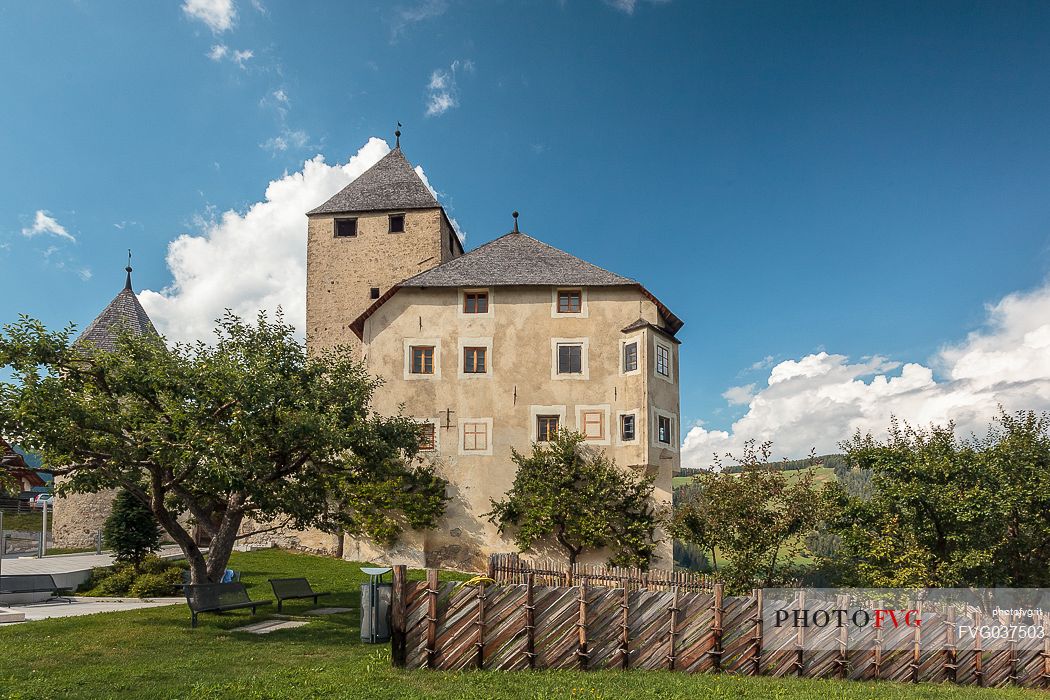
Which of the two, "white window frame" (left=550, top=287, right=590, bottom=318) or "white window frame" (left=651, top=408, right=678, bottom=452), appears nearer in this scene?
"white window frame" (left=651, top=408, right=678, bottom=452)

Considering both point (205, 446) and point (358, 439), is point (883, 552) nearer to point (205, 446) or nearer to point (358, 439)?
point (358, 439)

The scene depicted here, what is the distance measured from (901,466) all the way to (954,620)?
17.6 ft

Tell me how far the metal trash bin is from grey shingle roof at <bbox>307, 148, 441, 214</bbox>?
30.5 m

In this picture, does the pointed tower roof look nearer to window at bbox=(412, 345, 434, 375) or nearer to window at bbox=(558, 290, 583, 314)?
window at bbox=(412, 345, 434, 375)

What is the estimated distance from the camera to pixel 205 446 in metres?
15.9

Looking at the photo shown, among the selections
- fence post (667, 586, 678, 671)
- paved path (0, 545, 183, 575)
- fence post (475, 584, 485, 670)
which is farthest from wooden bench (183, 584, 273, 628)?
paved path (0, 545, 183, 575)

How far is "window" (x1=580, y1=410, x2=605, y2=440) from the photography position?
111 ft

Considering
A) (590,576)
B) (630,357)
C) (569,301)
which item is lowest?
(590,576)


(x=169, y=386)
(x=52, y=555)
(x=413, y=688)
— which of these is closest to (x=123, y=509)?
(x=169, y=386)

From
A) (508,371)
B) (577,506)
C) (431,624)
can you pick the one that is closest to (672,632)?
(431,624)

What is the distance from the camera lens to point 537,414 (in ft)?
112

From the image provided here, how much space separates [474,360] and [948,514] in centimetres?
2162

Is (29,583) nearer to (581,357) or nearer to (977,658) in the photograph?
(581,357)

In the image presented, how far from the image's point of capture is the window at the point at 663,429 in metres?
33.6
